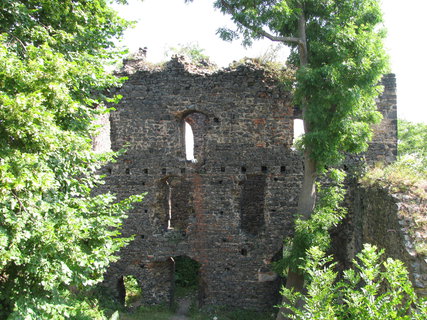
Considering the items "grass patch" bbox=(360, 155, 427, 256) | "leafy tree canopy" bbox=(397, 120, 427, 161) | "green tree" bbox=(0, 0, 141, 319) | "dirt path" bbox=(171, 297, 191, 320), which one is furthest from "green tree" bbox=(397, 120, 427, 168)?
"green tree" bbox=(0, 0, 141, 319)

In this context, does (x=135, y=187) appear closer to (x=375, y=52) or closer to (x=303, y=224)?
(x=303, y=224)

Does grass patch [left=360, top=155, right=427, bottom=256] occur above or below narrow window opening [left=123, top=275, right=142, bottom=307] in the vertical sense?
above

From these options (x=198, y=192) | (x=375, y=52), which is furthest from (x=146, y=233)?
(x=375, y=52)

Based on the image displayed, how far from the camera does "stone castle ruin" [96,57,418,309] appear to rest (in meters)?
10.2

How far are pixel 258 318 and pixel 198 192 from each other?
3.91m

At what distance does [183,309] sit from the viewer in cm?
1078

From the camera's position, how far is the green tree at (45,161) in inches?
181

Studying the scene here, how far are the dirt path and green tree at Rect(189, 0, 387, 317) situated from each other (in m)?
3.56

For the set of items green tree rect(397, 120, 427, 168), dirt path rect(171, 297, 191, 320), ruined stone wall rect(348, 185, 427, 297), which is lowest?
dirt path rect(171, 297, 191, 320)

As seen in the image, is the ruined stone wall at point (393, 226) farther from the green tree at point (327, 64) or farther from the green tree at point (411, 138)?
the green tree at point (411, 138)

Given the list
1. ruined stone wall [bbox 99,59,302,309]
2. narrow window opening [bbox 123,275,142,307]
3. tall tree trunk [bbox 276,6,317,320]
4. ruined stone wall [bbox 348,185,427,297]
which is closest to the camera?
ruined stone wall [bbox 348,185,427,297]

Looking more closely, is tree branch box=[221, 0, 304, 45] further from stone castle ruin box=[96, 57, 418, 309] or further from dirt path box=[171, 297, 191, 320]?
dirt path box=[171, 297, 191, 320]

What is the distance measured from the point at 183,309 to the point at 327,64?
8087 millimetres

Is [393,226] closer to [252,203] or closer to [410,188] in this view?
[410,188]
